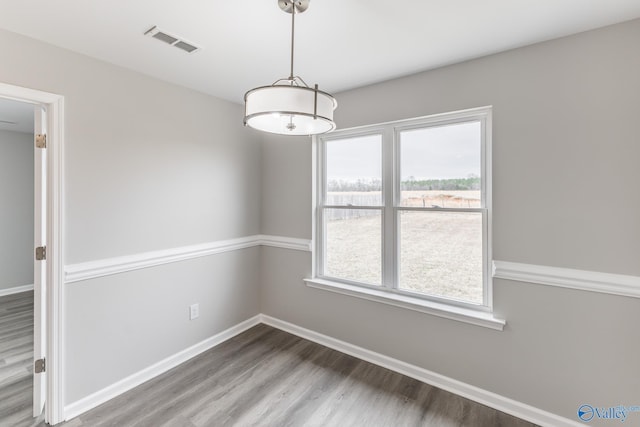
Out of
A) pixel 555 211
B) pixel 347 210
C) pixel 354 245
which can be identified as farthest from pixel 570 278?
pixel 347 210

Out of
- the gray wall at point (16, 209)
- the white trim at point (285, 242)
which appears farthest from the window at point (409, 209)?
the gray wall at point (16, 209)

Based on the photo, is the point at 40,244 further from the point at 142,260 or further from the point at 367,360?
the point at 367,360

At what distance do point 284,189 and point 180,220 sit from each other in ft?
3.67

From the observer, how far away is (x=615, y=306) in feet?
5.49

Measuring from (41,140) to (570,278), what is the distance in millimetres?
3581

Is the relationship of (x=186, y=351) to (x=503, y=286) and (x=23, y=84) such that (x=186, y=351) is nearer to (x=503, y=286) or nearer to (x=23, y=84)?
(x=23, y=84)

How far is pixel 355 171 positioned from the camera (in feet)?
9.26

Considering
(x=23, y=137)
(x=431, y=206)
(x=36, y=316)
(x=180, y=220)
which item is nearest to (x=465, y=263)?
(x=431, y=206)

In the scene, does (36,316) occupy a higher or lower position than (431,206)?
lower

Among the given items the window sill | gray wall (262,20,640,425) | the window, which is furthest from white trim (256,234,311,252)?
gray wall (262,20,640,425)

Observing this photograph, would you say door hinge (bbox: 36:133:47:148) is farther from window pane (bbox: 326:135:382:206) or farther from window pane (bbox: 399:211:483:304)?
window pane (bbox: 399:211:483:304)

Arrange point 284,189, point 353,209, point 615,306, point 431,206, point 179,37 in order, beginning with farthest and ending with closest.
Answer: point 284,189
point 353,209
point 431,206
point 179,37
point 615,306

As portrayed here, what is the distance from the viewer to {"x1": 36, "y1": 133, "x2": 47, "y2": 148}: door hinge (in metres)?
1.88
